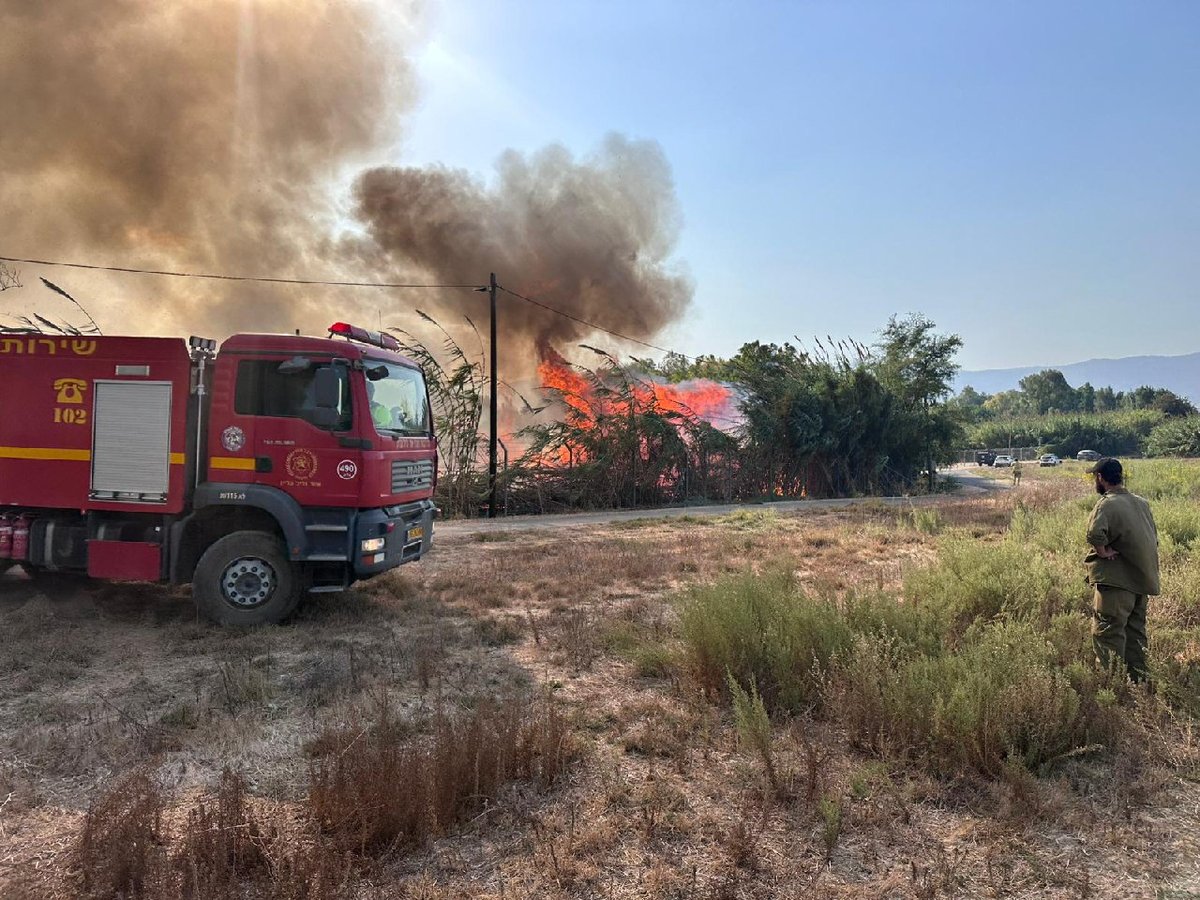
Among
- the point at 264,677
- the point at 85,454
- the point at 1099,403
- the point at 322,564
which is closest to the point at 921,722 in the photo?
the point at 264,677

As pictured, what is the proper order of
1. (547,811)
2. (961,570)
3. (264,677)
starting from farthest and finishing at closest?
1. (961,570)
2. (264,677)
3. (547,811)

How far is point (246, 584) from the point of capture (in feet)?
22.1

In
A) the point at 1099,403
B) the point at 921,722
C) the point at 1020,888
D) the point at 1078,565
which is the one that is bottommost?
the point at 1020,888

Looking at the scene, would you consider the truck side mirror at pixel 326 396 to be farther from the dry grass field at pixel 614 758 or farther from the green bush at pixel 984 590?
the green bush at pixel 984 590

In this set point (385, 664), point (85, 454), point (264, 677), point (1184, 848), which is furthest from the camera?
point (85, 454)

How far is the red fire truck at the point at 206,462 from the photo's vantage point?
6629 millimetres

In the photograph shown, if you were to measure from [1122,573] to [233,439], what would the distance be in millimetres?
7358

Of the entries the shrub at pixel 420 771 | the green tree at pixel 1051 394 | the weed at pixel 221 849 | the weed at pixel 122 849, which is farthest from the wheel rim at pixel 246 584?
the green tree at pixel 1051 394

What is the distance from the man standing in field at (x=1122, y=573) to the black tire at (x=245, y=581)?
6.73 m

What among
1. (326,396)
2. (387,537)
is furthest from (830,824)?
(326,396)

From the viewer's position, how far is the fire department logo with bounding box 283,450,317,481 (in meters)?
6.62

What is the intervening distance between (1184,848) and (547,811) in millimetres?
2866

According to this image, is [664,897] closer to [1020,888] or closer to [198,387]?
[1020,888]

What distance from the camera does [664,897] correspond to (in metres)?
2.73
